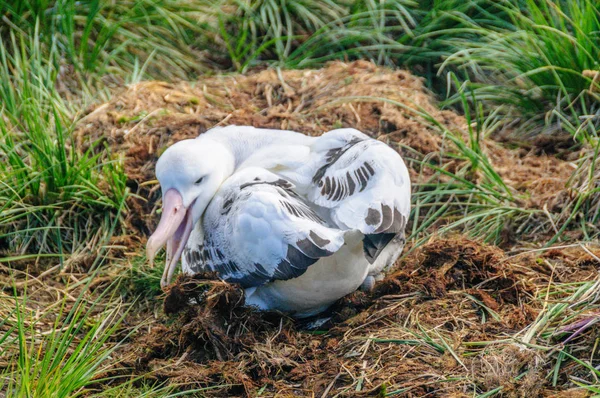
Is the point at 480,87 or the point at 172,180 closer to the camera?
the point at 172,180

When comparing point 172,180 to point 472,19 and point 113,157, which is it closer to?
point 113,157

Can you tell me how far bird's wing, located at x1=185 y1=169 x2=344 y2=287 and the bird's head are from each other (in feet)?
0.28

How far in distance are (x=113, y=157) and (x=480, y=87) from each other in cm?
232

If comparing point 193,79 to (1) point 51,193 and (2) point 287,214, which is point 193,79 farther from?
(2) point 287,214

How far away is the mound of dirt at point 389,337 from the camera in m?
3.34

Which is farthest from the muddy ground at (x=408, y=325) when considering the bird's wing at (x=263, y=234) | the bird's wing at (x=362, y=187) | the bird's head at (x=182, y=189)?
the bird's wing at (x=362, y=187)

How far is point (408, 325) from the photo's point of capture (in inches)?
146

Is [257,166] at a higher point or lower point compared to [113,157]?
higher

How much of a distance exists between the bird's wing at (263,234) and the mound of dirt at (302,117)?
1.05m

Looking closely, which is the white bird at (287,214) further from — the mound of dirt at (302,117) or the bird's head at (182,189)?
the mound of dirt at (302,117)

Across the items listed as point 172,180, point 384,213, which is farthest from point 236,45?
point 384,213

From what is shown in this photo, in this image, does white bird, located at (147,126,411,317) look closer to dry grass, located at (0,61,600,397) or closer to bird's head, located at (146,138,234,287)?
bird's head, located at (146,138,234,287)

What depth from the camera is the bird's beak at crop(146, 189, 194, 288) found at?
12.7 ft

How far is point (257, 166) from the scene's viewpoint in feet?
13.4
